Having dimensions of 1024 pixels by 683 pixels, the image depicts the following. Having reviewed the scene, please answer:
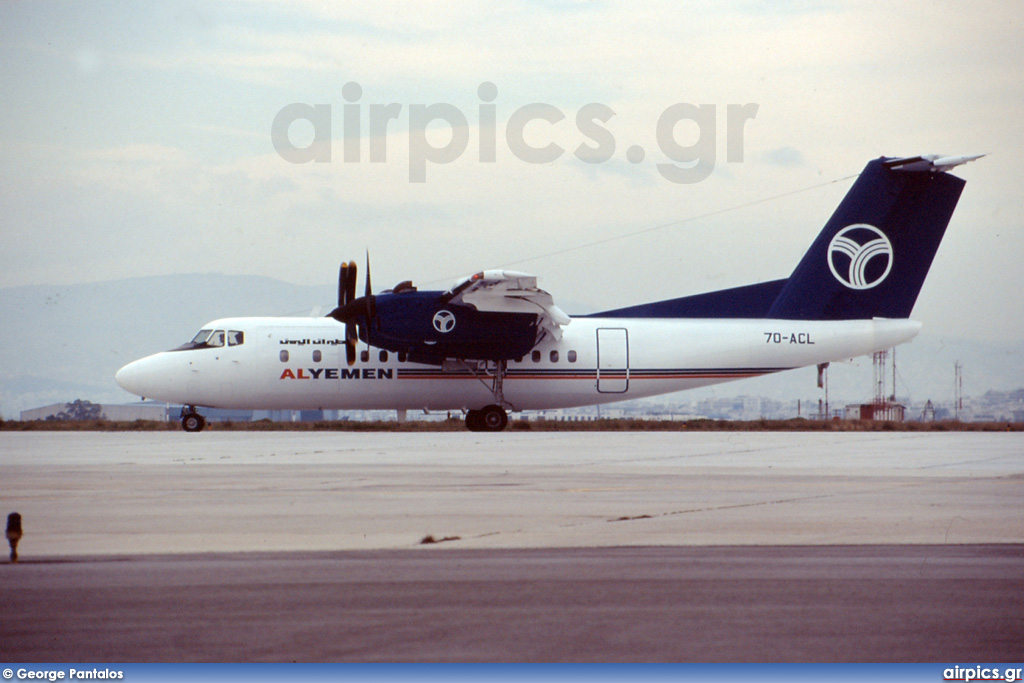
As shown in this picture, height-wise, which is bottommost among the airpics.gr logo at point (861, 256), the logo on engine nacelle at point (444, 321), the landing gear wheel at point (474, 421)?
the landing gear wheel at point (474, 421)

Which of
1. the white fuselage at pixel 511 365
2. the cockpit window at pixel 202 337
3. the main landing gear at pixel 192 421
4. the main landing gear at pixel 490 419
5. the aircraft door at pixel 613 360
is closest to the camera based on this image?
the main landing gear at pixel 192 421

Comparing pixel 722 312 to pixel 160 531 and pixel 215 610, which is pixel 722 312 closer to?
pixel 160 531

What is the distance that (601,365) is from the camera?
29281mm

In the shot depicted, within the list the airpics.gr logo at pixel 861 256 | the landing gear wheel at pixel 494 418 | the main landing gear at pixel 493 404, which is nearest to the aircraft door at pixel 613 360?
the main landing gear at pixel 493 404

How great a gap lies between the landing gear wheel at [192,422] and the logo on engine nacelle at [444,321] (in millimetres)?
7302

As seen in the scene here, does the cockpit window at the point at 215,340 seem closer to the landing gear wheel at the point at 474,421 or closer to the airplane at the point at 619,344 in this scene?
the airplane at the point at 619,344

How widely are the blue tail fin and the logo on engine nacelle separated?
9.59m

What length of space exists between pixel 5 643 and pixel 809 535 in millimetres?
5986

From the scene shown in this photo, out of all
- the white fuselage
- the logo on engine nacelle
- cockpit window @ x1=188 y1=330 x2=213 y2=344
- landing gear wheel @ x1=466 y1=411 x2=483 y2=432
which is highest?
the logo on engine nacelle

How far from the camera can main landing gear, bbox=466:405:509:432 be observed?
95.6 ft

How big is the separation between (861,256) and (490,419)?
11.7 meters

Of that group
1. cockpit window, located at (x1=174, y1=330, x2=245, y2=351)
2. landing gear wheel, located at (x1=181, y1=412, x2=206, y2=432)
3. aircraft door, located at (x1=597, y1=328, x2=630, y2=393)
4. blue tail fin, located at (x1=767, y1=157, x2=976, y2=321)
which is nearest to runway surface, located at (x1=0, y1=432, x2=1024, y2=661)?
landing gear wheel, located at (x1=181, y1=412, x2=206, y2=432)

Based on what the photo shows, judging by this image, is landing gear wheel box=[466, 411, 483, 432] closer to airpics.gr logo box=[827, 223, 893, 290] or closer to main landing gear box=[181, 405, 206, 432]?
main landing gear box=[181, 405, 206, 432]

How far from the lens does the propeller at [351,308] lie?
88.7 feet
